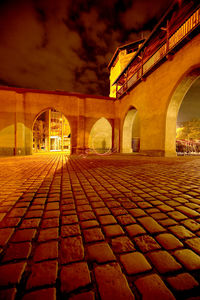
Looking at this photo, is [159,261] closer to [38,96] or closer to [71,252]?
[71,252]

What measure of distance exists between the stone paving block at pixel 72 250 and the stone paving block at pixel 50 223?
0.29 meters

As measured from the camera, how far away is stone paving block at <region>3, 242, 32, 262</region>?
99cm

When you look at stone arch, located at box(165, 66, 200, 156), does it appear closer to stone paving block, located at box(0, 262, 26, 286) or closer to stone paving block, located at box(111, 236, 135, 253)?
stone paving block, located at box(111, 236, 135, 253)

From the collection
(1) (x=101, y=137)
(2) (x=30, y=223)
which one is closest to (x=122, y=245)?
(2) (x=30, y=223)

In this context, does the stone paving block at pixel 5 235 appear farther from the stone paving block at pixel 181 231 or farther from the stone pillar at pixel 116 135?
the stone pillar at pixel 116 135

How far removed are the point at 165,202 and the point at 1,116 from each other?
595 inches

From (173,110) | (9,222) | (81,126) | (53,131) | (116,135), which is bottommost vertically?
(9,222)

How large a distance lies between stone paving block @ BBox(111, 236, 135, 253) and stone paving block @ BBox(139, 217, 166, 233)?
0.29 m

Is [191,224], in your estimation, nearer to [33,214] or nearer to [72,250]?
[72,250]

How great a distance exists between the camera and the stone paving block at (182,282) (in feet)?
2.54

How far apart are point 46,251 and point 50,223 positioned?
412 millimetres

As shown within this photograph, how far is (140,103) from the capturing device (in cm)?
1092

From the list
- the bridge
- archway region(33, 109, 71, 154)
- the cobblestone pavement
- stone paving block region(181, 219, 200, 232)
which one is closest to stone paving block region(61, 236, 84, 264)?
the cobblestone pavement

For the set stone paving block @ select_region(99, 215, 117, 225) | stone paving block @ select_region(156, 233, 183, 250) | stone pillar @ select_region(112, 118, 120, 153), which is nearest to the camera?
stone paving block @ select_region(156, 233, 183, 250)
